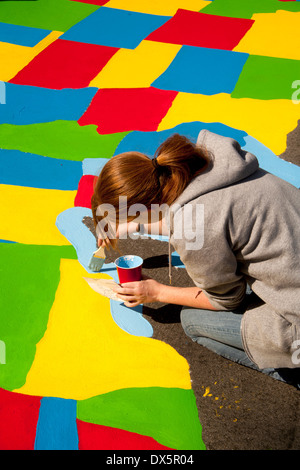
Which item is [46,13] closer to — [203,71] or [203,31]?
[203,31]

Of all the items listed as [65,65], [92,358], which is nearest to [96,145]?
[65,65]

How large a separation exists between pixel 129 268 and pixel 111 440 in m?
0.71

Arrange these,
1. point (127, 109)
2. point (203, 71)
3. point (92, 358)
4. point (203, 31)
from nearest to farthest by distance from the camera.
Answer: point (92, 358), point (127, 109), point (203, 71), point (203, 31)

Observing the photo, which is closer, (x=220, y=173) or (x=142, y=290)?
(x=220, y=173)

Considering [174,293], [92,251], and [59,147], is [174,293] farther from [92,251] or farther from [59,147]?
[59,147]

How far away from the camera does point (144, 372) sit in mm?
2146

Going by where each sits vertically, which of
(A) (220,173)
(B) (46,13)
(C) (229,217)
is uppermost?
(A) (220,173)

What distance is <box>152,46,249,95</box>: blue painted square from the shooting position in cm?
396

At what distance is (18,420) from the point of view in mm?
1974

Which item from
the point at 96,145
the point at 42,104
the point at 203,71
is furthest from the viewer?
the point at 203,71

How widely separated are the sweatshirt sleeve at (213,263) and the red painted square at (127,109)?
1.97 metres

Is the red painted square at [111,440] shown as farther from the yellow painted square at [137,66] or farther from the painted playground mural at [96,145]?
the yellow painted square at [137,66]

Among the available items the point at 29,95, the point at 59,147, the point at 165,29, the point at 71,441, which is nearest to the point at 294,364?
the point at 71,441

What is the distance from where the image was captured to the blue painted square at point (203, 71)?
396cm
